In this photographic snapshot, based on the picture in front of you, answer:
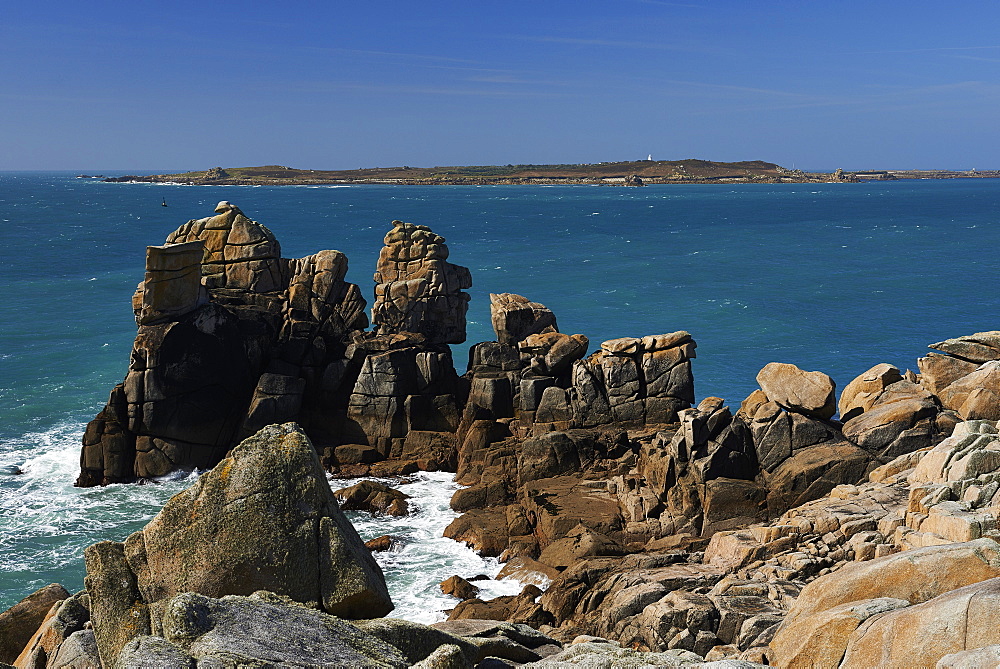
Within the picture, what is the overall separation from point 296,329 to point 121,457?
10760mm

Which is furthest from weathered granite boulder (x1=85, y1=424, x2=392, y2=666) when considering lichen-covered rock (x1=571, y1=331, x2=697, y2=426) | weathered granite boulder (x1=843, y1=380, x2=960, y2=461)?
Answer: lichen-covered rock (x1=571, y1=331, x2=697, y2=426)

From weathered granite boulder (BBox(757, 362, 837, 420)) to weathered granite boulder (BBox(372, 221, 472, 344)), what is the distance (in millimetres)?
20715

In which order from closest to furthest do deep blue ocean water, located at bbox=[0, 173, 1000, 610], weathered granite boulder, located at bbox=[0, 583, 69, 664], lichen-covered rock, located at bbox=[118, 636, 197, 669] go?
lichen-covered rock, located at bbox=[118, 636, 197, 669], weathered granite boulder, located at bbox=[0, 583, 69, 664], deep blue ocean water, located at bbox=[0, 173, 1000, 610]

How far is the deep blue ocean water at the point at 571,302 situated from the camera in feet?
A: 132

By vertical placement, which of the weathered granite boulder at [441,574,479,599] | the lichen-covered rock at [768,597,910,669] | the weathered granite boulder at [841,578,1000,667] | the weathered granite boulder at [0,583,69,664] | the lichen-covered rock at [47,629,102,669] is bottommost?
the weathered granite boulder at [441,574,479,599]

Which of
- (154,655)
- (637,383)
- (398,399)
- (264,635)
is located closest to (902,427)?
(637,383)

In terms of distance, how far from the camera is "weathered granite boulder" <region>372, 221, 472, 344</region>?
48906 mm

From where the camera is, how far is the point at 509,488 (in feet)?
122

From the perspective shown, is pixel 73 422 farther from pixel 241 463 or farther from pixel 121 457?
pixel 241 463

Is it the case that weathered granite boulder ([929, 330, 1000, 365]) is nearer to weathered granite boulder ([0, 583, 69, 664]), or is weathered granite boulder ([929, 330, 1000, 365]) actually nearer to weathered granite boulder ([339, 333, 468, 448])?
weathered granite boulder ([339, 333, 468, 448])

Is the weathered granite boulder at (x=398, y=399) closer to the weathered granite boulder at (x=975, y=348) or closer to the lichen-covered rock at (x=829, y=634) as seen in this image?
the weathered granite boulder at (x=975, y=348)

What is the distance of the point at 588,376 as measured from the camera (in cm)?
4100

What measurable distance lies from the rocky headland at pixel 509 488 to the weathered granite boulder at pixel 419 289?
15cm

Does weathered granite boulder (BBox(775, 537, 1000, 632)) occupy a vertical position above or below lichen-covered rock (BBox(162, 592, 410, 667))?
below
